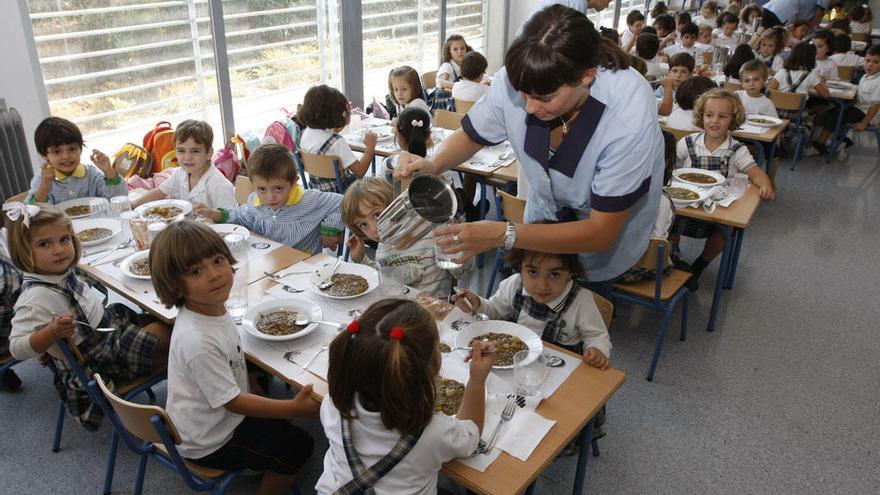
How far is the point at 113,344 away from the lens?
236 centimetres

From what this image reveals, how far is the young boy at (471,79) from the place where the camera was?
5.54 metres

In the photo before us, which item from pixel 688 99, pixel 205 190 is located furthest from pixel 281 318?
pixel 688 99

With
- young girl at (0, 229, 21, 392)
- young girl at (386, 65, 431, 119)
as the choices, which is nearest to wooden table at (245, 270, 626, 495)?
young girl at (0, 229, 21, 392)

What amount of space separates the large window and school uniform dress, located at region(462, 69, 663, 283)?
3.43 meters

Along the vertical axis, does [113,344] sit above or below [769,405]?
above

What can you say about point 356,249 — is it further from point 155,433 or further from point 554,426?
point 554,426

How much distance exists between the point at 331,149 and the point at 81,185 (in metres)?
1.46

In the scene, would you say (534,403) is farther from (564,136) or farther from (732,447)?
(732,447)

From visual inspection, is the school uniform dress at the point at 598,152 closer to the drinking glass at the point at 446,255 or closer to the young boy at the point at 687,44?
the drinking glass at the point at 446,255

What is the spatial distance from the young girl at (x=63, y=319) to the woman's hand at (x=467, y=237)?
4.38 ft

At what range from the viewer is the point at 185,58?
4949 millimetres

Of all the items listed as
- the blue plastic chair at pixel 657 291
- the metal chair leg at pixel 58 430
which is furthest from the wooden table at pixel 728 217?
the metal chair leg at pixel 58 430

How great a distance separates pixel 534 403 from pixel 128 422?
3.79 ft

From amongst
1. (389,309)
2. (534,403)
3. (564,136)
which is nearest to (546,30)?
(564,136)
